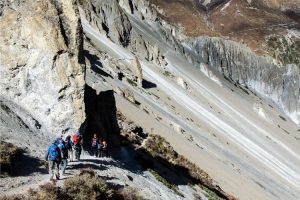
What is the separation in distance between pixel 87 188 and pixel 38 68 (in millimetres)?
7236

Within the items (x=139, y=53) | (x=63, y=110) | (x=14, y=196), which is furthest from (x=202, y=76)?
(x=14, y=196)

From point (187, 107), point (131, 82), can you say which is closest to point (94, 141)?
point (131, 82)

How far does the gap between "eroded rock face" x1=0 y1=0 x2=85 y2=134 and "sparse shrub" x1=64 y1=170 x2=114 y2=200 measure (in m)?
4.34

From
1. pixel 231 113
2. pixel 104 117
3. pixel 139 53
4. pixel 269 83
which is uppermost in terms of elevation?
pixel 104 117

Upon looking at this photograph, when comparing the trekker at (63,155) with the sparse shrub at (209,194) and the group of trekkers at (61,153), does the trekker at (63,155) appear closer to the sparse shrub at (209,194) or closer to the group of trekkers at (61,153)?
the group of trekkers at (61,153)

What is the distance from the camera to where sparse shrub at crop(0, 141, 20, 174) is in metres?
19.5

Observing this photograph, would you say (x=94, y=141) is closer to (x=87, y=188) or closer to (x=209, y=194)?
(x=87, y=188)

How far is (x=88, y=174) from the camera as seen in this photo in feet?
67.9

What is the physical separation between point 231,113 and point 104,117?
5550 cm

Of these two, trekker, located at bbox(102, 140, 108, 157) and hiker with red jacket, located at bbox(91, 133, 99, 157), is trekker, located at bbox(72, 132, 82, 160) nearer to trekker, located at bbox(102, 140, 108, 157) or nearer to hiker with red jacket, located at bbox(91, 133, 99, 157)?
hiker with red jacket, located at bbox(91, 133, 99, 157)

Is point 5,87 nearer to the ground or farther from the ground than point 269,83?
farther from the ground

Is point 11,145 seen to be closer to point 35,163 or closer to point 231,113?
point 35,163

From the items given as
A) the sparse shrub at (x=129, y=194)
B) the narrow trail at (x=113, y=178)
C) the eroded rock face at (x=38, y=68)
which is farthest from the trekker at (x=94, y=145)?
the sparse shrub at (x=129, y=194)

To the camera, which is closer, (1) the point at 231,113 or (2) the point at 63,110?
(2) the point at 63,110
